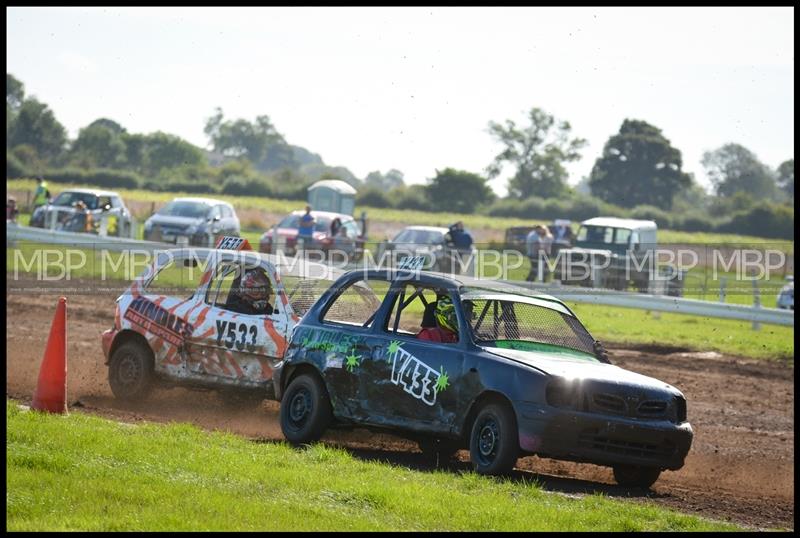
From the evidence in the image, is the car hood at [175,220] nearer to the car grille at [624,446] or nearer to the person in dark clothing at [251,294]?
the person in dark clothing at [251,294]

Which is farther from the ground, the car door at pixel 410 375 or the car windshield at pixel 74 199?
the car windshield at pixel 74 199

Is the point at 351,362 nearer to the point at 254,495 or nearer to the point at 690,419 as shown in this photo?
the point at 254,495

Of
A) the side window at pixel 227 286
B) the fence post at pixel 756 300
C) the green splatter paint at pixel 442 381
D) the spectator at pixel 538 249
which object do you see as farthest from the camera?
the spectator at pixel 538 249

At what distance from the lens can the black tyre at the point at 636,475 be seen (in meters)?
9.57

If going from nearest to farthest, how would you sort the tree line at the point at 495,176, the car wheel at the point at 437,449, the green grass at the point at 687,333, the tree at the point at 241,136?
the car wheel at the point at 437,449
the green grass at the point at 687,333
the tree line at the point at 495,176
the tree at the point at 241,136

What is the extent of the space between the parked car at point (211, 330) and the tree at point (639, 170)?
263 ft

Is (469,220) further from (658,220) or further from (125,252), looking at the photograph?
(125,252)

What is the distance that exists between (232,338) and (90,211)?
23909mm

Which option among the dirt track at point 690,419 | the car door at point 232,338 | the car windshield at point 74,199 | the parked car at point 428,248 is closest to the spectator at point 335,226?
the parked car at point 428,248

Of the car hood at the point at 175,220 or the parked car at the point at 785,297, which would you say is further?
the car hood at the point at 175,220

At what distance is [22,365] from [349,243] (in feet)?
61.6

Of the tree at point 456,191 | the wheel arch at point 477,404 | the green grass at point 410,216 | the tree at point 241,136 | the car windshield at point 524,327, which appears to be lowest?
the wheel arch at point 477,404

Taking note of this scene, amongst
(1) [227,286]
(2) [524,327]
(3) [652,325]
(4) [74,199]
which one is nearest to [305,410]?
(2) [524,327]

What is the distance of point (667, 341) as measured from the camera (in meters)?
21.4
